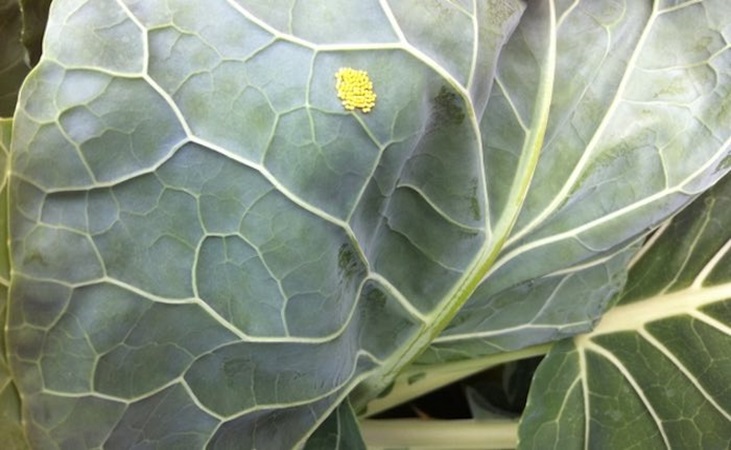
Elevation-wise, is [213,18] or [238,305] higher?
[213,18]

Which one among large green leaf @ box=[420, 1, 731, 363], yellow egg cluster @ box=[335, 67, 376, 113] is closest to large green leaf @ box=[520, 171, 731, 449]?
large green leaf @ box=[420, 1, 731, 363]

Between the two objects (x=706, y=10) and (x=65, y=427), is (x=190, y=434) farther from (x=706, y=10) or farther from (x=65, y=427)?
(x=706, y=10)

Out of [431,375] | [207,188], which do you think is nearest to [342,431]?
[431,375]

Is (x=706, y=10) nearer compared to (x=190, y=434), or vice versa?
(x=190, y=434)

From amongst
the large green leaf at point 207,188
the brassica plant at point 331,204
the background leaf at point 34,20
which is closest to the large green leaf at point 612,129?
the brassica plant at point 331,204

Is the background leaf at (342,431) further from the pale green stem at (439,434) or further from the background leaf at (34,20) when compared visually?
the background leaf at (34,20)

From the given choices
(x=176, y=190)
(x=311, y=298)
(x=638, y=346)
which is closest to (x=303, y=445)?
(x=311, y=298)
